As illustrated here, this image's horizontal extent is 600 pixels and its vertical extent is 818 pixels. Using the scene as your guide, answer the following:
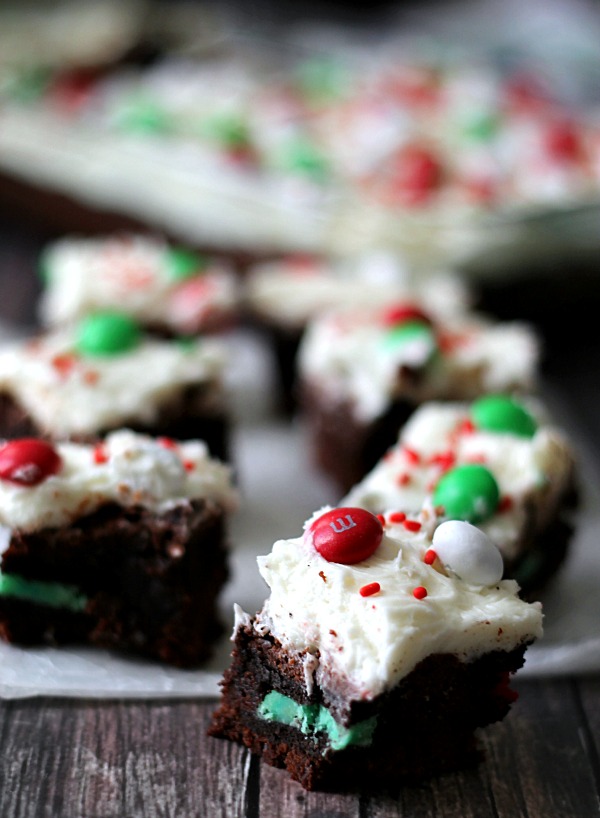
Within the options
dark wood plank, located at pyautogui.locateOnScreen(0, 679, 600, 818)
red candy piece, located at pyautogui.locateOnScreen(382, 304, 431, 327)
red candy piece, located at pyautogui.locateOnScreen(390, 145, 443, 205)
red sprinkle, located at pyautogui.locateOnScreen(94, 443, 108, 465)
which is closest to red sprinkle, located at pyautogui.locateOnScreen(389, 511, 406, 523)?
dark wood plank, located at pyautogui.locateOnScreen(0, 679, 600, 818)

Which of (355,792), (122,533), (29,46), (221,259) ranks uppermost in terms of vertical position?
(29,46)

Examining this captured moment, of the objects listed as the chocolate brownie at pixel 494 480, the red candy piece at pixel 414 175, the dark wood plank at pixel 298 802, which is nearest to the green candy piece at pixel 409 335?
the chocolate brownie at pixel 494 480

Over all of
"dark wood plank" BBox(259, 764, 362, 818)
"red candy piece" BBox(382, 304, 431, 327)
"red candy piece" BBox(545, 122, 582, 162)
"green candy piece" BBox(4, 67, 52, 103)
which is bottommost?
"dark wood plank" BBox(259, 764, 362, 818)

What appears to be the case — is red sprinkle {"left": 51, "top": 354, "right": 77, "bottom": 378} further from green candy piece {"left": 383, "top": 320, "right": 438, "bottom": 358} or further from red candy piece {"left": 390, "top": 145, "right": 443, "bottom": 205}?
red candy piece {"left": 390, "top": 145, "right": 443, "bottom": 205}

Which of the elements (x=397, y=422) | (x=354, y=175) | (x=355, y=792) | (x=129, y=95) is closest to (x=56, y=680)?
(x=355, y=792)

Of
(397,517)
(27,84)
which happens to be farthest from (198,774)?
(27,84)

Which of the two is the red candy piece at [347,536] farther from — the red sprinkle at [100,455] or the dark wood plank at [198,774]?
the red sprinkle at [100,455]

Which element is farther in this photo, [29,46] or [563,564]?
[29,46]

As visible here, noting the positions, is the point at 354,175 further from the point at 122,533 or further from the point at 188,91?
the point at 122,533
